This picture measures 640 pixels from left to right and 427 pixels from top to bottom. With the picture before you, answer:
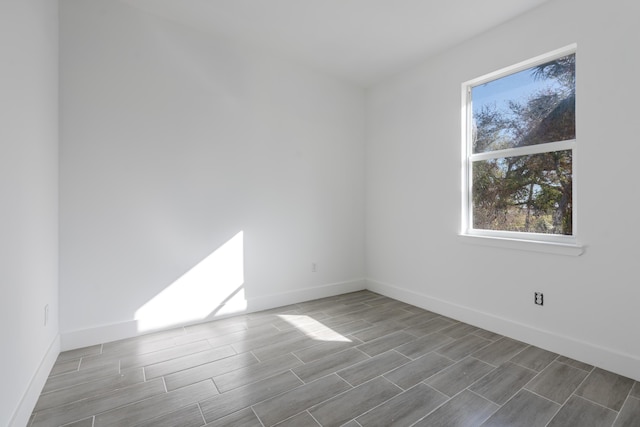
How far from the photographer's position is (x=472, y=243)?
2906mm

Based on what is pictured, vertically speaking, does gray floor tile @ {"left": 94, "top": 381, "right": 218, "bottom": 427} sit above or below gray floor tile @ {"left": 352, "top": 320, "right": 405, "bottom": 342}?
below

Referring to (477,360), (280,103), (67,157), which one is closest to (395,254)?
(477,360)

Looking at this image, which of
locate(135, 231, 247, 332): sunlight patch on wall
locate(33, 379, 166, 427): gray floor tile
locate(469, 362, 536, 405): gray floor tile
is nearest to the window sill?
locate(469, 362, 536, 405): gray floor tile

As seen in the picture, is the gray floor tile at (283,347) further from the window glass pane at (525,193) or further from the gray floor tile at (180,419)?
the window glass pane at (525,193)

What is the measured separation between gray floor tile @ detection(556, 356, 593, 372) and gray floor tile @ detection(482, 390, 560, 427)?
2.00ft

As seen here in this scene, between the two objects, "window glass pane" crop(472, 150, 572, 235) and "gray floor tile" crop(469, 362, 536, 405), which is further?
"window glass pane" crop(472, 150, 572, 235)

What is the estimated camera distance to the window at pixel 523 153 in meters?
2.38

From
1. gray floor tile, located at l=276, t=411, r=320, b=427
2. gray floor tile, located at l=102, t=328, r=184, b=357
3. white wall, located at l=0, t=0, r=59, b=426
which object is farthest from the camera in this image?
gray floor tile, located at l=102, t=328, r=184, b=357

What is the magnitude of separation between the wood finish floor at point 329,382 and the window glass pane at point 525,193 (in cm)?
99

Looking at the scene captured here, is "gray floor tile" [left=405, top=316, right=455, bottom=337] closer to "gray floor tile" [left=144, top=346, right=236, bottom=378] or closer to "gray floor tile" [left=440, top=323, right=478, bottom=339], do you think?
"gray floor tile" [left=440, top=323, right=478, bottom=339]

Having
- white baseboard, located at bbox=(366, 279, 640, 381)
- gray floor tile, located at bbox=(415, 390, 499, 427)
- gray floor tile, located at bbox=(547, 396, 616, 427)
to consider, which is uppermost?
white baseboard, located at bbox=(366, 279, 640, 381)

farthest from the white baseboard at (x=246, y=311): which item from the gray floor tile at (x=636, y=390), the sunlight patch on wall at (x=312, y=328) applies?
the gray floor tile at (x=636, y=390)

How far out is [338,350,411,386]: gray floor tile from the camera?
6.54ft

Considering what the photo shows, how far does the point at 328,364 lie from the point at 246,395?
0.61 metres
